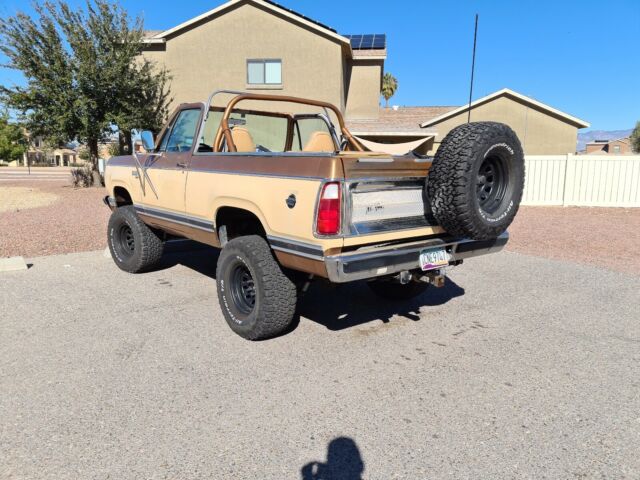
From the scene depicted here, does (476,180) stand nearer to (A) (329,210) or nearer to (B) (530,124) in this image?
(A) (329,210)

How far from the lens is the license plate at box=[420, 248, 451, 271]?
3672 millimetres

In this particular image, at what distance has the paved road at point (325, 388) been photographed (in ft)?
8.11

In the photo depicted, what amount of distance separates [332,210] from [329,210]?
2 centimetres

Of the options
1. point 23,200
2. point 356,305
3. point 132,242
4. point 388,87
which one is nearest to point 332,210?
point 356,305

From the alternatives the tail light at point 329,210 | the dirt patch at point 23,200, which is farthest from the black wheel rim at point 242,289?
the dirt patch at point 23,200

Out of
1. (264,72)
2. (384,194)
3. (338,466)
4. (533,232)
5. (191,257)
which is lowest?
(338,466)

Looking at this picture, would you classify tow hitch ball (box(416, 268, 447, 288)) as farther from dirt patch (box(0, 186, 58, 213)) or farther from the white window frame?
the white window frame

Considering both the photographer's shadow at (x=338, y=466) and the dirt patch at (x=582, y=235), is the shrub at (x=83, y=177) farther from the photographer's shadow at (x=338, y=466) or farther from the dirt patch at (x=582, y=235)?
the photographer's shadow at (x=338, y=466)

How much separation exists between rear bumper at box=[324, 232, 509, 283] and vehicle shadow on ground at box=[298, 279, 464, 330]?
3.17 feet

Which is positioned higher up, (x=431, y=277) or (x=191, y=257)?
(x=431, y=277)

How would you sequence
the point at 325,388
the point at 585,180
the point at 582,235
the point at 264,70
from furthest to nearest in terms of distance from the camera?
1. the point at 264,70
2. the point at 585,180
3. the point at 582,235
4. the point at 325,388

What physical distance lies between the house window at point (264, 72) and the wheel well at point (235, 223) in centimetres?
1641

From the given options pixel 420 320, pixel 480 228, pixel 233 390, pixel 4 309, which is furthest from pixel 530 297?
pixel 4 309

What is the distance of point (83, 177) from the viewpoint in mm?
21453
